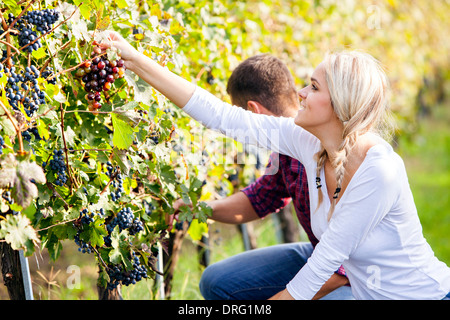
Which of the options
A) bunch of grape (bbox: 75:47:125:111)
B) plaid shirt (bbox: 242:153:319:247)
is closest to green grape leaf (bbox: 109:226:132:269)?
bunch of grape (bbox: 75:47:125:111)

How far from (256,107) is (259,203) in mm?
484

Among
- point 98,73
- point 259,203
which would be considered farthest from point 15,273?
point 259,203

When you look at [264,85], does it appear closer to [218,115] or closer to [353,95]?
[218,115]

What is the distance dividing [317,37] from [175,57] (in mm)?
2647

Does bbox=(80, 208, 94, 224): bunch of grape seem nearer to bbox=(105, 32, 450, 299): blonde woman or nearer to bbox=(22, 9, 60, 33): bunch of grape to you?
bbox=(105, 32, 450, 299): blonde woman

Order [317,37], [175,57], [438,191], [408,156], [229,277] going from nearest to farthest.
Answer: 1. [175,57]
2. [229,277]
3. [317,37]
4. [438,191]
5. [408,156]

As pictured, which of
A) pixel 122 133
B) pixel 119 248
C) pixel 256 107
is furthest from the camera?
pixel 256 107

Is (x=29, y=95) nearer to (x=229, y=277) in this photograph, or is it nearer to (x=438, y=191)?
(x=229, y=277)

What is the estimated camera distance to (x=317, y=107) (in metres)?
2.15

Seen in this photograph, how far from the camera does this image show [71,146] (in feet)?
6.57

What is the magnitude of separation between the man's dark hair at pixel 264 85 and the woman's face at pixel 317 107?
25.5 inches

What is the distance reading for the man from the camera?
2.81 m

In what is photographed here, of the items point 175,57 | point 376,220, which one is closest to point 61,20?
point 175,57

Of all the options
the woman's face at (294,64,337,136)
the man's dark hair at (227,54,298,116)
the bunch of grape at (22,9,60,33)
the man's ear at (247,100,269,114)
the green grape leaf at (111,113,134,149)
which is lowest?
the green grape leaf at (111,113,134,149)
